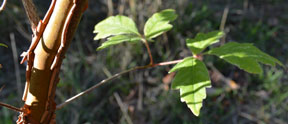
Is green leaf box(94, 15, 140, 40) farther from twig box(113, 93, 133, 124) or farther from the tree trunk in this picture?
twig box(113, 93, 133, 124)

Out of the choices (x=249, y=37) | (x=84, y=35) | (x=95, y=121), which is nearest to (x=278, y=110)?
(x=249, y=37)

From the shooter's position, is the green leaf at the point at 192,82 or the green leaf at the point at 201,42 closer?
the green leaf at the point at 192,82

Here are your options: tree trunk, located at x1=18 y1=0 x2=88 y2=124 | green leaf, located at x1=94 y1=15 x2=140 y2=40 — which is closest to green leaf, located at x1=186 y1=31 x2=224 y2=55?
green leaf, located at x1=94 y1=15 x2=140 y2=40

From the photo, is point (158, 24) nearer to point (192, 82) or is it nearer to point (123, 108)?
point (192, 82)

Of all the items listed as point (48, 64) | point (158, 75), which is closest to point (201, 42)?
point (48, 64)

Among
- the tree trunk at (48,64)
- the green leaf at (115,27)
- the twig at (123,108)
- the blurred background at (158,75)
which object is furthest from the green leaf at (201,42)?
the twig at (123,108)

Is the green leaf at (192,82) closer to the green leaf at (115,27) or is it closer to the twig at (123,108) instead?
the green leaf at (115,27)
